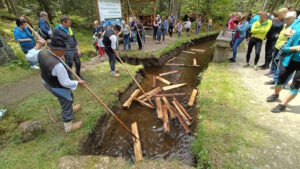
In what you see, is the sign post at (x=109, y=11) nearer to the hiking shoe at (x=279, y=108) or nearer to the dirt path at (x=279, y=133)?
the dirt path at (x=279, y=133)

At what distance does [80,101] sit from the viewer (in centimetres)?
471

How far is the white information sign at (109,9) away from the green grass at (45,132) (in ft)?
19.7

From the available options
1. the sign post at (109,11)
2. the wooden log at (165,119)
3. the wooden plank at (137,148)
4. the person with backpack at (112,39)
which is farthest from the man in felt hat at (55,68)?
the sign post at (109,11)

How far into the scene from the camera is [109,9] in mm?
9836

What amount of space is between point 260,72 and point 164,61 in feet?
17.1

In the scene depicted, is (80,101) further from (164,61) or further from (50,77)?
(164,61)

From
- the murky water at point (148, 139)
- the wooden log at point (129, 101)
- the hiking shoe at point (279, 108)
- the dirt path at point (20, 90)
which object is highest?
the dirt path at point (20, 90)

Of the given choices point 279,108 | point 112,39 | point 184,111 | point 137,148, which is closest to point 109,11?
point 112,39

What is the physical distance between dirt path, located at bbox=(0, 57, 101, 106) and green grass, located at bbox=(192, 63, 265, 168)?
5.40 m

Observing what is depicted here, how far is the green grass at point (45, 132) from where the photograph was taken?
2844mm

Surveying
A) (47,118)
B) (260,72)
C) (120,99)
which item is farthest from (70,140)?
(260,72)

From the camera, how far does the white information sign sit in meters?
9.31

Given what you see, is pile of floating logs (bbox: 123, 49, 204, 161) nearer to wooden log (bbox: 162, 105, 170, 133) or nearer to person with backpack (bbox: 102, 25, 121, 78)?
wooden log (bbox: 162, 105, 170, 133)

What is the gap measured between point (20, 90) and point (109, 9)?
7.10m
